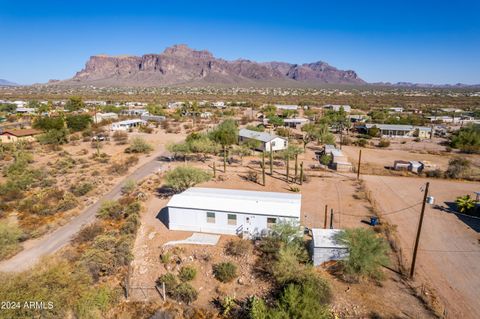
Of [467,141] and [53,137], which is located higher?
[53,137]

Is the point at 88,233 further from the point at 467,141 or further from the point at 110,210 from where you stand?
the point at 467,141

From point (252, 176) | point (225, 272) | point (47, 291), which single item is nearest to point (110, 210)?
point (47, 291)

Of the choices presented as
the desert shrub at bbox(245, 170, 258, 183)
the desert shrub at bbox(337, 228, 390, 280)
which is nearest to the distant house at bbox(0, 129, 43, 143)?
the desert shrub at bbox(245, 170, 258, 183)

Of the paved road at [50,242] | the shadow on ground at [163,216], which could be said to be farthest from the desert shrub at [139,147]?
the shadow on ground at [163,216]

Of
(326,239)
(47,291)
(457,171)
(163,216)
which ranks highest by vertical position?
(47,291)

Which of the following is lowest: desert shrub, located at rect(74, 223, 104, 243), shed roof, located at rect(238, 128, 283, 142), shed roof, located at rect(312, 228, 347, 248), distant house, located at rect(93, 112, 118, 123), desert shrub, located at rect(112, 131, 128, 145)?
desert shrub, located at rect(74, 223, 104, 243)

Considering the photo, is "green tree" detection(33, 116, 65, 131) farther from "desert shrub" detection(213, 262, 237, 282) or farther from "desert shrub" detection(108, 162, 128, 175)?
"desert shrub" detection(213, 262, 237, 282)
